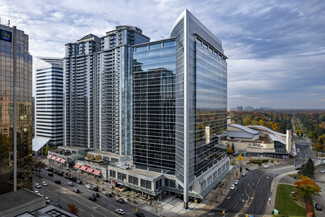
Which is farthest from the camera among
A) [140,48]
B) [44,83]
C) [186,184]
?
[44,83]

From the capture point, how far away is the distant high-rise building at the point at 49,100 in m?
134

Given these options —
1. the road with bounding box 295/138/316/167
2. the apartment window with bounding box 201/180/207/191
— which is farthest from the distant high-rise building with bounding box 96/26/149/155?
the road with bounding box 295/138/316/167

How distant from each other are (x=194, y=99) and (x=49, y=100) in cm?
11376

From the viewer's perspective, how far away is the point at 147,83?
72750 millimetres

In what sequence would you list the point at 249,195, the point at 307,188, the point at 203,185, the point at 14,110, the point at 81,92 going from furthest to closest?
the point at 81,92 → the point at 249,195 → the point at 203,185 → the point at 307,188 → the point at 14,110

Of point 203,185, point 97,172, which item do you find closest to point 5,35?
point 97,172

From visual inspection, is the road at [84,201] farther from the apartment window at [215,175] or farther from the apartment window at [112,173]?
the apartment window at [215,175]

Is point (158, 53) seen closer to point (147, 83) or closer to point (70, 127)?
point (147, 83)

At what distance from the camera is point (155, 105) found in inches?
2781

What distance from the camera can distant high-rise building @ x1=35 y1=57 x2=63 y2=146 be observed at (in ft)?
440

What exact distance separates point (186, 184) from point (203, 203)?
9905 millimetres

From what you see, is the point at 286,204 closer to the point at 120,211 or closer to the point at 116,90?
the point at 120,211

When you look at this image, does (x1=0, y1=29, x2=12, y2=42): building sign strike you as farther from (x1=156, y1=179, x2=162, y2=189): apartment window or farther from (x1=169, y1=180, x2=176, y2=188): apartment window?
(x1=169, y1=180, x2=176, y2=188): apartment window

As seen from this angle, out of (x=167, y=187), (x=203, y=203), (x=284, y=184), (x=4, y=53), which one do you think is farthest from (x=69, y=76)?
(x=284, y=184)
